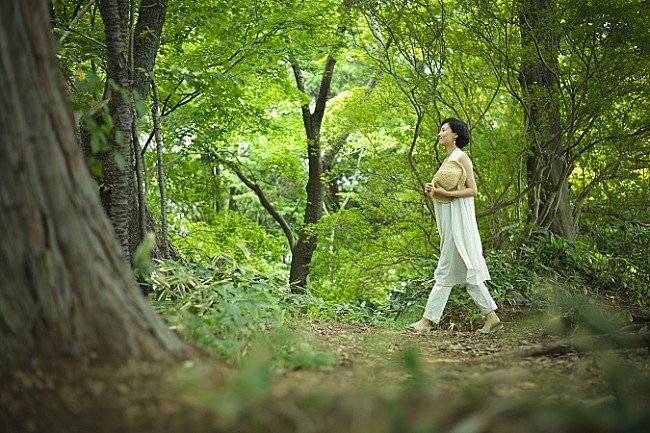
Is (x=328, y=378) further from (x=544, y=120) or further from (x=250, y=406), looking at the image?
(x=544, y=120)

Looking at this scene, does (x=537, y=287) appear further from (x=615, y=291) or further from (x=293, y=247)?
(x=293, y=247)

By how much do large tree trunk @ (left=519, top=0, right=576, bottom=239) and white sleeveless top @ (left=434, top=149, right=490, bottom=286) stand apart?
262 cm

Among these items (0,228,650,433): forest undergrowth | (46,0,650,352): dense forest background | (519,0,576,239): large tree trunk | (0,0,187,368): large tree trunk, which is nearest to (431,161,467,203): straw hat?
(0,228,650,433): forest undergrowth

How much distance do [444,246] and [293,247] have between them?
699 cm

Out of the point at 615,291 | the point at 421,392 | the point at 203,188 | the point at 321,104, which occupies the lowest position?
the point at 615,291

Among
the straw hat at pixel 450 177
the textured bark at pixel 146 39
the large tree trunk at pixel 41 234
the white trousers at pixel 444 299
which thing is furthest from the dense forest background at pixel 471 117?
the large tree trunk at pixel 41 234

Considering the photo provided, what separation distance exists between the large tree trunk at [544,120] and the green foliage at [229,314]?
172 inches

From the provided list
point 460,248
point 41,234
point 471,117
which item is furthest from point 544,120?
point 41,234

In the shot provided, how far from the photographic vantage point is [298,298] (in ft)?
21.2

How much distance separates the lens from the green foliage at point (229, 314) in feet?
11.3

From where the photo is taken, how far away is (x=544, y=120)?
867cm

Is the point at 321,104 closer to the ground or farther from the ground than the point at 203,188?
farther from the ground

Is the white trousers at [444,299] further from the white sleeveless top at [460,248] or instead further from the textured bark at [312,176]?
the textured bark at [312,176]

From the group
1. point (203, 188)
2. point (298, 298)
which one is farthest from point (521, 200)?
point (203, 188)
